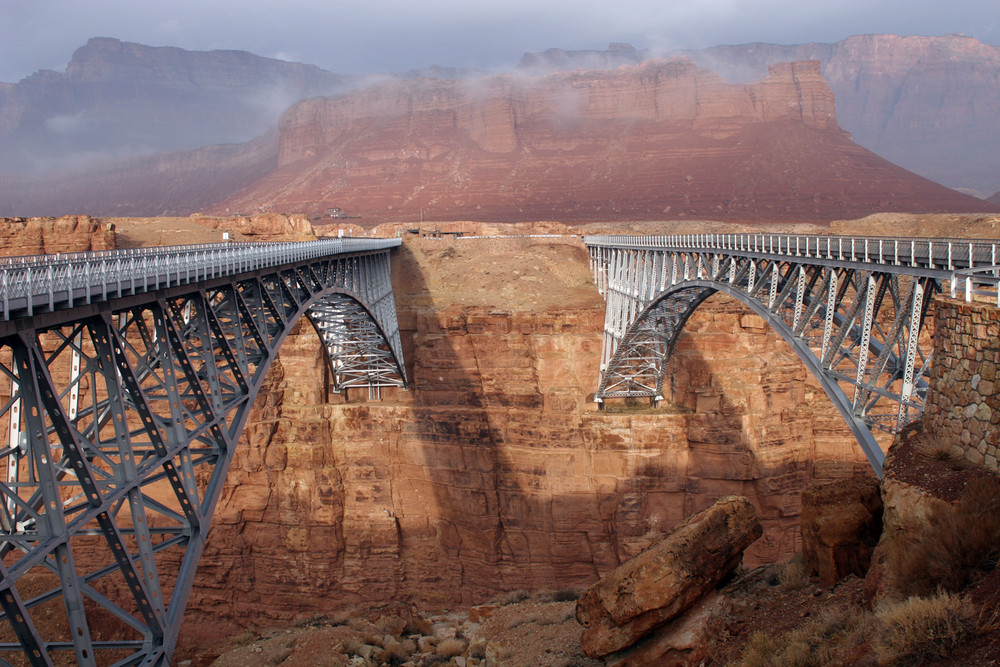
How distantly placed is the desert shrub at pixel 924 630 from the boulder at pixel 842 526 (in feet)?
12.4

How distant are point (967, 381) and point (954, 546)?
3.01 m

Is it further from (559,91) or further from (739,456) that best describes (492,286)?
(559,91)

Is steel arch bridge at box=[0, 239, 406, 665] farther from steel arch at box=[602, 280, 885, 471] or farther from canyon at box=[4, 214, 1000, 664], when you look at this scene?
canyon at box=[4, 214, 1000, 664]

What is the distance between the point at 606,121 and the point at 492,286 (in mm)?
83541

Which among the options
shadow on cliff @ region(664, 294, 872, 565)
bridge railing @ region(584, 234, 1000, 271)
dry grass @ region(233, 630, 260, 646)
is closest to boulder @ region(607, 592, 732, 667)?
bridge railing @ region(584, 234, 1000, 271)

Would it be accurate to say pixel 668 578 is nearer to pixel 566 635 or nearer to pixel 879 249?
pixel 566 635

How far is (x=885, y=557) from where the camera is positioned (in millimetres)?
9648

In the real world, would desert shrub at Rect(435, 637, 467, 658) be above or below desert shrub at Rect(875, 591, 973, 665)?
below

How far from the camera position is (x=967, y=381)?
10.3m

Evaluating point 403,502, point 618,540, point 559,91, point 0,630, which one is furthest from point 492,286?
point 559,91

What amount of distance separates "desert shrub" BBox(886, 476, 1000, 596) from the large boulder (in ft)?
14.6

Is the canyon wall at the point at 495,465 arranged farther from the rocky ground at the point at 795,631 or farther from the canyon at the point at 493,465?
the rocky ground at the point at 795,631

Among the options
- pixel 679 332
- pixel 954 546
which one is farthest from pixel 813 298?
pixel 679 332

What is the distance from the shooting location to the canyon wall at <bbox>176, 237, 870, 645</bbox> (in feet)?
118
